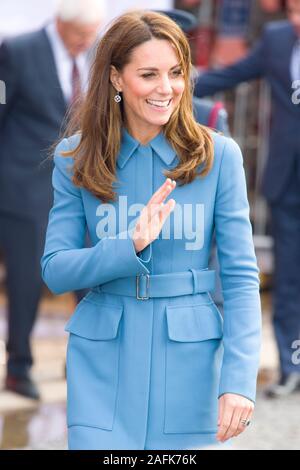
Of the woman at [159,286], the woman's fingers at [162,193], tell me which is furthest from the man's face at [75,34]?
the woman's fingers at [162,193]

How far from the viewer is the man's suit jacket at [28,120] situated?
5.79 m

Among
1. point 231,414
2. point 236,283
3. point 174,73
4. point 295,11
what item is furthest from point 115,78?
point 295,11

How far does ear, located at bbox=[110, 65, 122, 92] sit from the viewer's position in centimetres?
288

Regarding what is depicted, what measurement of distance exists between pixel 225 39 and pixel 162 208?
505cm

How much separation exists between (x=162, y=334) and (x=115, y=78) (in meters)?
0.62

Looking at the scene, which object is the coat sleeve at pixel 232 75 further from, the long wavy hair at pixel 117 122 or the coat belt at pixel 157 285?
the coat belt at pixel 157 285

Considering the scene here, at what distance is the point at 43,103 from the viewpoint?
578 cm

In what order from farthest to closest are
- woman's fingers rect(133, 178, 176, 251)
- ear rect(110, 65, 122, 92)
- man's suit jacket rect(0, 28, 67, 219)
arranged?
man's suit jacket rect(0, 28, 67, 219) → ear rect(110, 65, 122, 92) → woman's fingers rect(133, 178, 176, 251)

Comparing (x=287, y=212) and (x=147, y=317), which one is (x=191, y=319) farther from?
(x=287, y=212)

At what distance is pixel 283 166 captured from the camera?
6.03 m

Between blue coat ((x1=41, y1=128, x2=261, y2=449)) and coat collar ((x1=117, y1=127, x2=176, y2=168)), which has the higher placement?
coat collar ((x1=117, y1=127, x2=176, y2=168))

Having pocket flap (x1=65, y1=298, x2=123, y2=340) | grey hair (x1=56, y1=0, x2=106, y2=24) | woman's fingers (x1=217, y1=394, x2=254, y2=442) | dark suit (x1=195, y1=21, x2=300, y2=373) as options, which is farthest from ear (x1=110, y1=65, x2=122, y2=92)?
grey hair (x1=56, y1=0, x2=106, y2=24)

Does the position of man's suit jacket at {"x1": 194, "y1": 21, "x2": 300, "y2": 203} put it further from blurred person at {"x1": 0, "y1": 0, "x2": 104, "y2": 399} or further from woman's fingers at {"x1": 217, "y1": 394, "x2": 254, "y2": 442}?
woman's fingers at {"x1": 217, "y1": 394, "x2": 254, "y2": 442}

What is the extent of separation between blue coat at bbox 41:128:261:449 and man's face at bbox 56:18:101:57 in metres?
3.12
